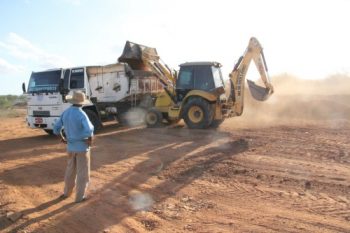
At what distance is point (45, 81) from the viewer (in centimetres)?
1460

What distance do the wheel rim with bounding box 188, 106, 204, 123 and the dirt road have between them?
1940mm

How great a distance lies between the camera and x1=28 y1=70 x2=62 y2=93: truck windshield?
567 inches

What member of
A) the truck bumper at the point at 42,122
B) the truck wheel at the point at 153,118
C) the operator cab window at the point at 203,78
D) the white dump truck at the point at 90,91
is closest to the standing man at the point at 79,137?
the white dump truck at the point at 90,91

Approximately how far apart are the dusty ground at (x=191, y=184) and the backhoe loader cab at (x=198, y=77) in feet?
6.94

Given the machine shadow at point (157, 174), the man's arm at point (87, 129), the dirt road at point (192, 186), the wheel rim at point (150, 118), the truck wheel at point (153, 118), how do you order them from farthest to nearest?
1. the wheel rim at point (150, 118)
2. the truck wheel at point (153, 118)
3. the man's arm at point (87, 129)
4. the machine shadow at point (157, 174)
5. the dirt road at point (192, 186)

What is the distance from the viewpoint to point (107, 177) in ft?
27.2

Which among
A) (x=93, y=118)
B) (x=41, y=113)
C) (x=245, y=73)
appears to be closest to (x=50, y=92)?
(x=41, y=113)

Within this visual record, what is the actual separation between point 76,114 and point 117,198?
1.62 meters

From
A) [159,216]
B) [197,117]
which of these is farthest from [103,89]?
[159,216]

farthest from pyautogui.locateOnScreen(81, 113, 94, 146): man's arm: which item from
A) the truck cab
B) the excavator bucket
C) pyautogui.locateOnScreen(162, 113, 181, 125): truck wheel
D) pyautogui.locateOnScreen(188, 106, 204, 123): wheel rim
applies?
the excavator bucket

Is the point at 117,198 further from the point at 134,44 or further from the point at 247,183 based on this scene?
the point at 134,44

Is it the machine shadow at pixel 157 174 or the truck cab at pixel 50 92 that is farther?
the truck cab at pixel 50 92

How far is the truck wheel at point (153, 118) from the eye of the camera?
15.9 meters

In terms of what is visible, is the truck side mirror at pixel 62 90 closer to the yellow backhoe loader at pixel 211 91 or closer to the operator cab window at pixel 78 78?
the operator cab window at pixel 78 78
